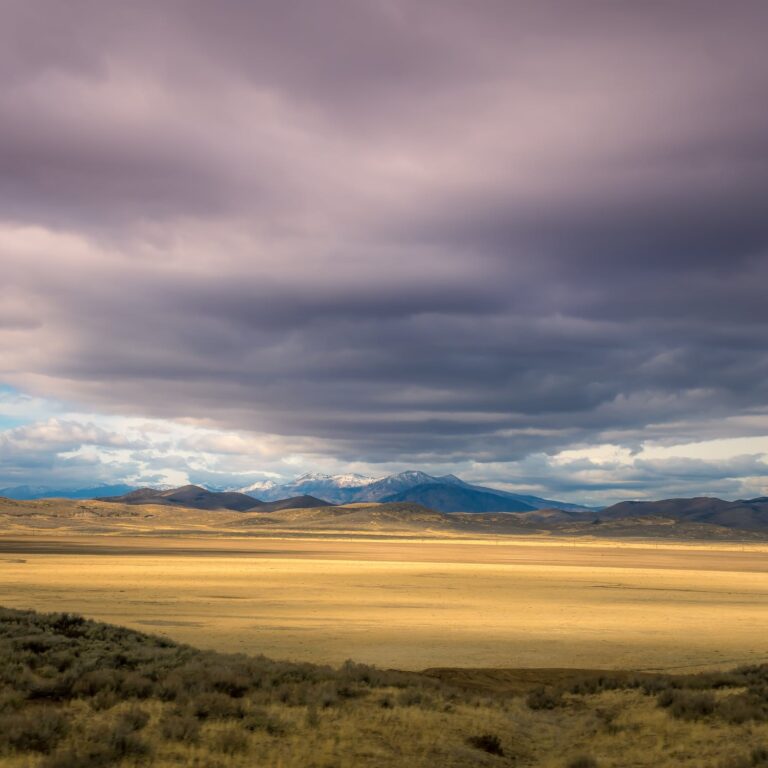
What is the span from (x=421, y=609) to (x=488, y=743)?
27456 mm

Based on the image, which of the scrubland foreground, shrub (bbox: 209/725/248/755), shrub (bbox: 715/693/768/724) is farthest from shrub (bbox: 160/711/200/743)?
shrub (bbox: 715/693/768/724)

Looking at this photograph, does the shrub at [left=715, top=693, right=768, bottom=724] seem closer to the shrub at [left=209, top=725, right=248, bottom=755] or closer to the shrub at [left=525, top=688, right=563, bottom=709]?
the shrub at [left=525, top=688, right=563, bottom=709]

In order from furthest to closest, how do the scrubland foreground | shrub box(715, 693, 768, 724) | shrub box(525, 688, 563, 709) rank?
shrub box(525, 688, 563, 709) → shrub box(715, 693, 768, 724) → the scrubland foreground

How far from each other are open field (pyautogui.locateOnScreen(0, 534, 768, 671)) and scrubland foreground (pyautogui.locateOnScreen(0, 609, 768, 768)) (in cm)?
578

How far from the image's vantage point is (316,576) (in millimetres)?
63688

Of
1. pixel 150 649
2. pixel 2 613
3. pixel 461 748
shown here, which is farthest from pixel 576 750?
pixel 2 613

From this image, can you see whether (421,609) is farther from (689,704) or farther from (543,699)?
(689,704)

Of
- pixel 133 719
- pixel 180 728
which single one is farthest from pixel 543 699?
pixel 133 719

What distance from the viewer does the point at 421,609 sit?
42.8m

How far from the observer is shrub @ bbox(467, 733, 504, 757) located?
15539 millimetres

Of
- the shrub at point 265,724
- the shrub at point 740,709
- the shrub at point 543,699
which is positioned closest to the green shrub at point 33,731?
the shrub at point 265,724

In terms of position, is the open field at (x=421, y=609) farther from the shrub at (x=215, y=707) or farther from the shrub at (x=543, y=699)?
the shrub at (x=215, y=707)

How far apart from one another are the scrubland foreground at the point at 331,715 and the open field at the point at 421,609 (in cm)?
578

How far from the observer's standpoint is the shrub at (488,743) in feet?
51.0
